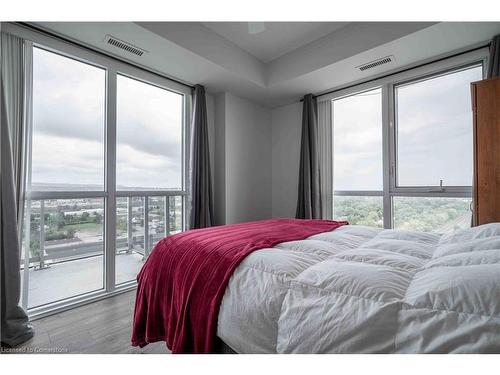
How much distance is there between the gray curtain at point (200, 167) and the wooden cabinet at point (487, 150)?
2.69 meters

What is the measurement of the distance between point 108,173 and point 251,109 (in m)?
2.23

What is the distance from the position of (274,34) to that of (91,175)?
2.46m

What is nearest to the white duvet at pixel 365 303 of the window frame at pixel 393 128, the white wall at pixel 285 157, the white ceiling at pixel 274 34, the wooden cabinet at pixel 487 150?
the wooden cabinet at pixel 487 150

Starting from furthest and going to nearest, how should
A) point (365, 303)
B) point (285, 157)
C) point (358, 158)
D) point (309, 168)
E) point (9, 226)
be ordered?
1. point (285, 157)
2. point (309, 168)
3. point (358, 158)
4. point (9, 226)
5. point (365, 303)

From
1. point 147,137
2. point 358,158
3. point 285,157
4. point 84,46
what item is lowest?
point 358,158

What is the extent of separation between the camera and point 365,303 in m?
0.71

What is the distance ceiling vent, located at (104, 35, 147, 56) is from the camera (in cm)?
223

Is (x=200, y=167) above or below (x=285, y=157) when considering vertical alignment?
below

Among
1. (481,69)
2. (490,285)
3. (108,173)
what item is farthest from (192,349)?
(481,69)

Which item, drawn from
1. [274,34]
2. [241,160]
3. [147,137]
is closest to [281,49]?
[274,34]

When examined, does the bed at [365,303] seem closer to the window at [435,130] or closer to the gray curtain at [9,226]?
the gray curtain at [9,226]

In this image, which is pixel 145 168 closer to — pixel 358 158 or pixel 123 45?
pixel 123 45

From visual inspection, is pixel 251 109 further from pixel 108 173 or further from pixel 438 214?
pixel 438 214

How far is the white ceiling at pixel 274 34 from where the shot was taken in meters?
2.59
